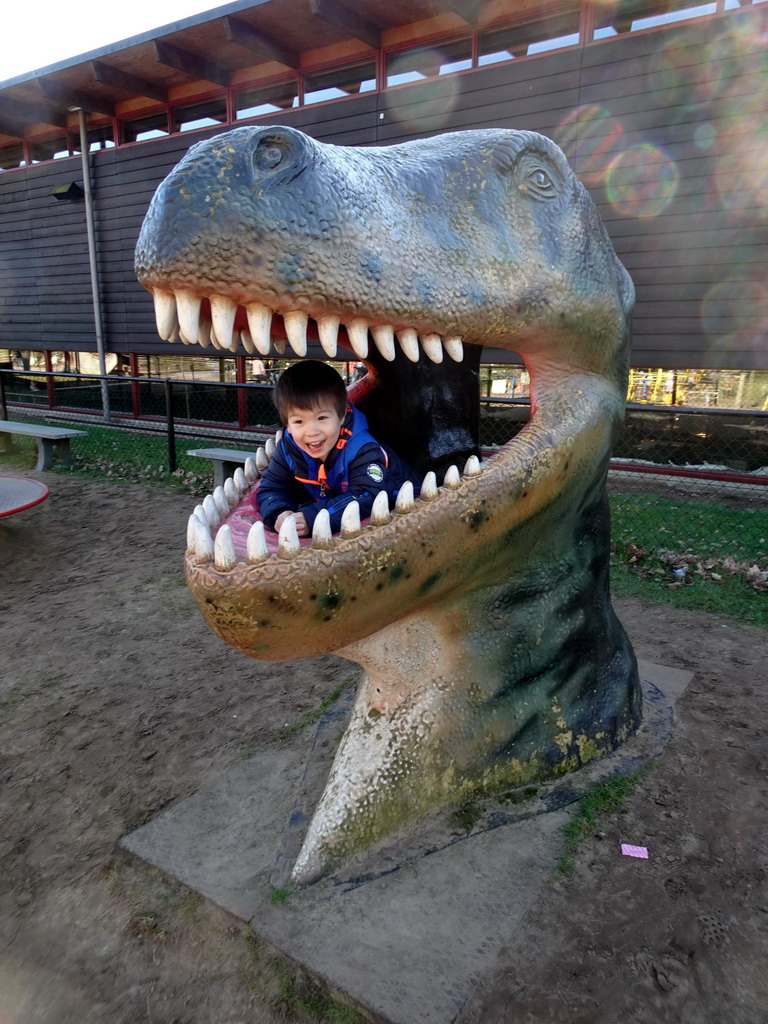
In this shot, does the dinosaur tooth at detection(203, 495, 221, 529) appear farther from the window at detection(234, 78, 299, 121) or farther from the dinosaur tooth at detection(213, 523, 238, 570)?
the window at detection(234, 78, 299, 121)

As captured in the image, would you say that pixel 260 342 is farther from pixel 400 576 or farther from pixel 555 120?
pixel 555 120

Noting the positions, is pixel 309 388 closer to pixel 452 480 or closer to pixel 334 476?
pixel 334 476

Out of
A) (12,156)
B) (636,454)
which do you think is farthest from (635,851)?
(12,156)

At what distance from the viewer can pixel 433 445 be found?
276cm

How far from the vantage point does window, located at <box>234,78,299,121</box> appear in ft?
36.7

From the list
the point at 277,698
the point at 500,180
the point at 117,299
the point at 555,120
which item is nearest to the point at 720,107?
the point at 555,120

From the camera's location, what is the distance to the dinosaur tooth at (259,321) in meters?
1.50

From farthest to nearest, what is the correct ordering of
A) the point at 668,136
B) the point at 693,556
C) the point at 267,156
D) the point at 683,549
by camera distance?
the point at 668,136
the point at 683,549
the point at 693,556
the point at 267,156

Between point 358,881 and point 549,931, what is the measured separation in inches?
23.1

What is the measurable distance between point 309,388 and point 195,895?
65.1 inches

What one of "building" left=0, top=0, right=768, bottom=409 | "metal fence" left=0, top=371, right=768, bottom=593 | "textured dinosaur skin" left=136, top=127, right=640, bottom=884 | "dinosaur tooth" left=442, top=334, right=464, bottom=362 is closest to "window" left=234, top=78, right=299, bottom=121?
"building" left=0, top=0, right=768, bottom=409

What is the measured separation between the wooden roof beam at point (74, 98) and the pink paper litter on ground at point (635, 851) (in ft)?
50.2

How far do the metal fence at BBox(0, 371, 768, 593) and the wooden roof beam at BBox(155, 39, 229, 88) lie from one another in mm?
5224

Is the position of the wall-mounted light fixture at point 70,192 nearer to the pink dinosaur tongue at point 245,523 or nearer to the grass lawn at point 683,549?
the grass lawn at point 683,549
